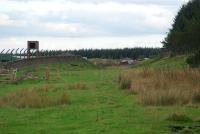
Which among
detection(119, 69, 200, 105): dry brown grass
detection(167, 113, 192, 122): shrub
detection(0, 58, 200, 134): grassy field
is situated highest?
detection(119, 69, 200, 105): dry brown grass

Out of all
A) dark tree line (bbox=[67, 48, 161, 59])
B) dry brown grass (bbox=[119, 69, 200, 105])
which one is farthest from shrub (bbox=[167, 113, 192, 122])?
dark tree line (bbox=[67, 48, 161, 59])

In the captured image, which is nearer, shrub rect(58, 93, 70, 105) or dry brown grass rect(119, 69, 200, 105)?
dry brown grass rect(119, 69, 200, 105)

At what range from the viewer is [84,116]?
17391 millimetres

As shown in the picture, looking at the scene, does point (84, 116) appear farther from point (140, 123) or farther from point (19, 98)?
point (19, 98)

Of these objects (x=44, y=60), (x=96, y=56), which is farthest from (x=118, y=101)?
(x=96, y=56)

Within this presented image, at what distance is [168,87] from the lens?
77.3 ft

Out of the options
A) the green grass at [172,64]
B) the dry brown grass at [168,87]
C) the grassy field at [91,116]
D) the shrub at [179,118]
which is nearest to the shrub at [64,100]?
the grassy field at [91,116]

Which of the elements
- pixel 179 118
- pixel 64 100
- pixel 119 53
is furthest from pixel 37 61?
pixel 119 53

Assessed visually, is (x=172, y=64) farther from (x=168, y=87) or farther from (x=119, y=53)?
(x=119, y=53)

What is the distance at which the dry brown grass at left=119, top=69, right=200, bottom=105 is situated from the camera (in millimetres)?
20422

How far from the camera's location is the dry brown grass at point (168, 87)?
67.0 ft

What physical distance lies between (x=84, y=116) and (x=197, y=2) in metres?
64.8

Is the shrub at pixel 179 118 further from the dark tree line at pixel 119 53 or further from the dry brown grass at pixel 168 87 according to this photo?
the dark tree line at pixel 119 53

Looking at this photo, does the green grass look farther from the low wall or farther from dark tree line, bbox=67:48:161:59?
dark tree line, bbox=67:48:161:59
